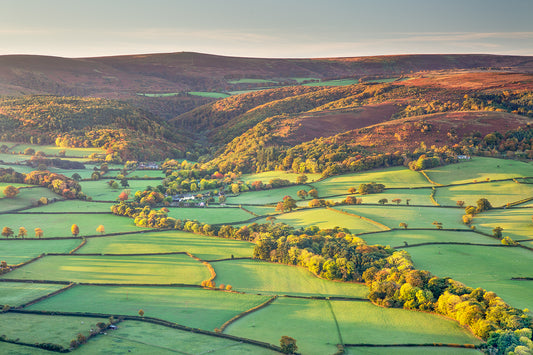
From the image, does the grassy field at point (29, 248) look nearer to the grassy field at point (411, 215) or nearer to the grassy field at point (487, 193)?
the grassy field at point (411, 215)

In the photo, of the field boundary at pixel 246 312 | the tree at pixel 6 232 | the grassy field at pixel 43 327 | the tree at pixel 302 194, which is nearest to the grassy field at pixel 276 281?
the field boundary at pixel 246 312

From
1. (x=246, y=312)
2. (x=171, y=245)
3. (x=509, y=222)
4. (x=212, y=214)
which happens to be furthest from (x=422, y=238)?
(x=212, y=214)

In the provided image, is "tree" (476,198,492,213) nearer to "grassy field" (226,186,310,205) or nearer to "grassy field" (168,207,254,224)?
"grassy field" (226,186,310,205)

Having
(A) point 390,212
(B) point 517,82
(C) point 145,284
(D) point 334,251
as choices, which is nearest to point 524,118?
(B) point 517,82

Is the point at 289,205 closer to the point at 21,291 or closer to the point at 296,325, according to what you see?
the point at 296,325

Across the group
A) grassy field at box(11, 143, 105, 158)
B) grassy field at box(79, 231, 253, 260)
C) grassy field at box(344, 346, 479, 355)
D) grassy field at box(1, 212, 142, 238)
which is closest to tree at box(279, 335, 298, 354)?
grassy field at box(344, 346, 479, 355)
